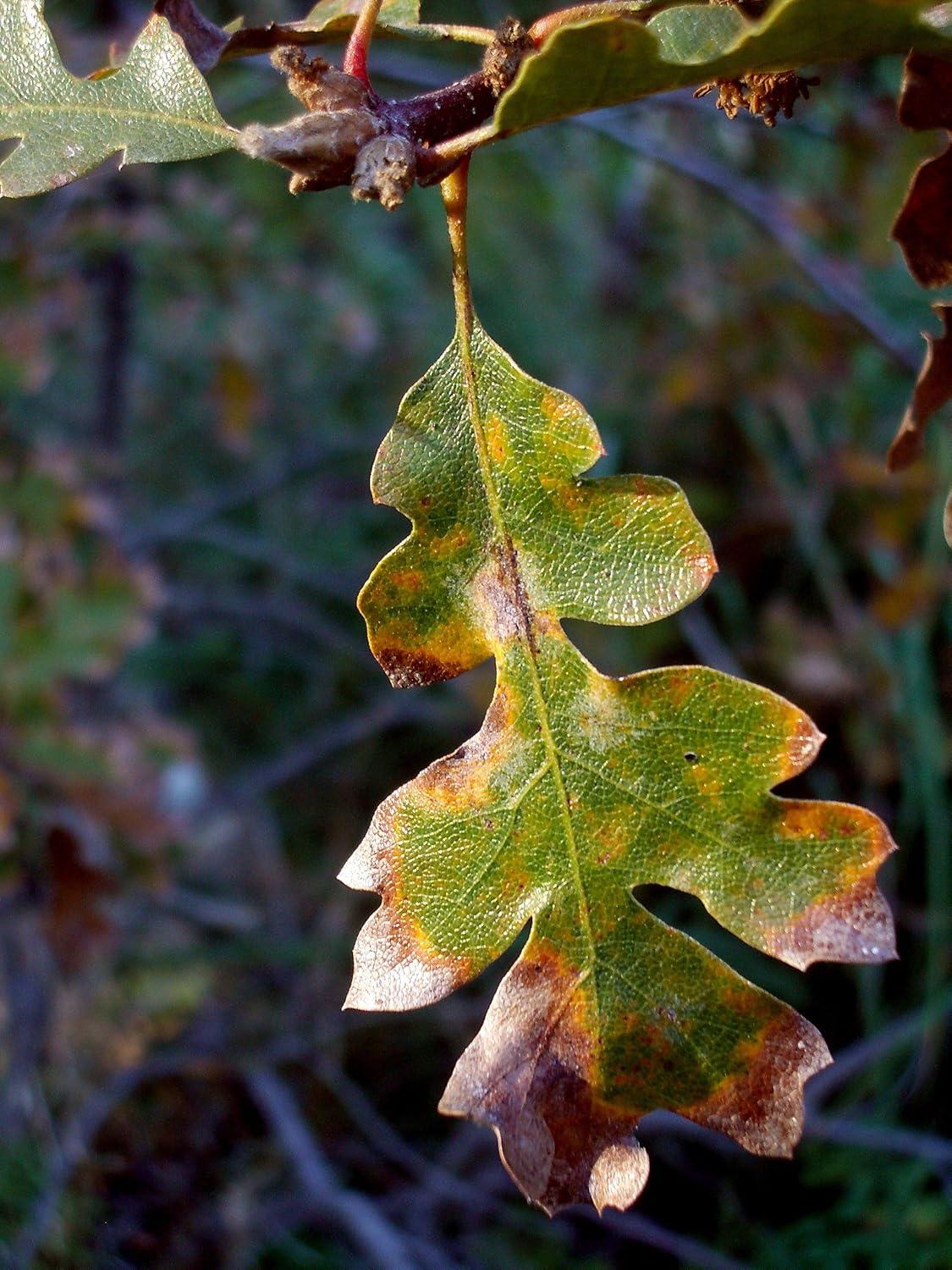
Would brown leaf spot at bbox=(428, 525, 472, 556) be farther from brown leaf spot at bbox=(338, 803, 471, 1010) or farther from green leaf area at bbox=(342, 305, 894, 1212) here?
brown leaf spot at bbox=(338, 803, 471, 1010)

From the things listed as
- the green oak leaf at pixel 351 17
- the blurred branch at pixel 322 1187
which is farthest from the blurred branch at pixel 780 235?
the blurred branch at pixel 322 1187

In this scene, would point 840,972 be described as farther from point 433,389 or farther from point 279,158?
point 279,158

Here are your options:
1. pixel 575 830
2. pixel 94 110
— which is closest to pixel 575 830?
pixel 575 830

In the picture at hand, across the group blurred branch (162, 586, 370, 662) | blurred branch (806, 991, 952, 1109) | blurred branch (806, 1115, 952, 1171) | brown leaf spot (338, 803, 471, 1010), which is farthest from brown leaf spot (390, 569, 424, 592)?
blurred branch (162, 586, 370, 662)

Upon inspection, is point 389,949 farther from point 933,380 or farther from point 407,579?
point 933,380

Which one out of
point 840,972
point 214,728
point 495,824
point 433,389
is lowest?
point 840,972

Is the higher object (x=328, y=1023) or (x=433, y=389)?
(x=433, y=389)

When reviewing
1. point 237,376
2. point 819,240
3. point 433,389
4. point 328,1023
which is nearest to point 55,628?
point 328,1023
